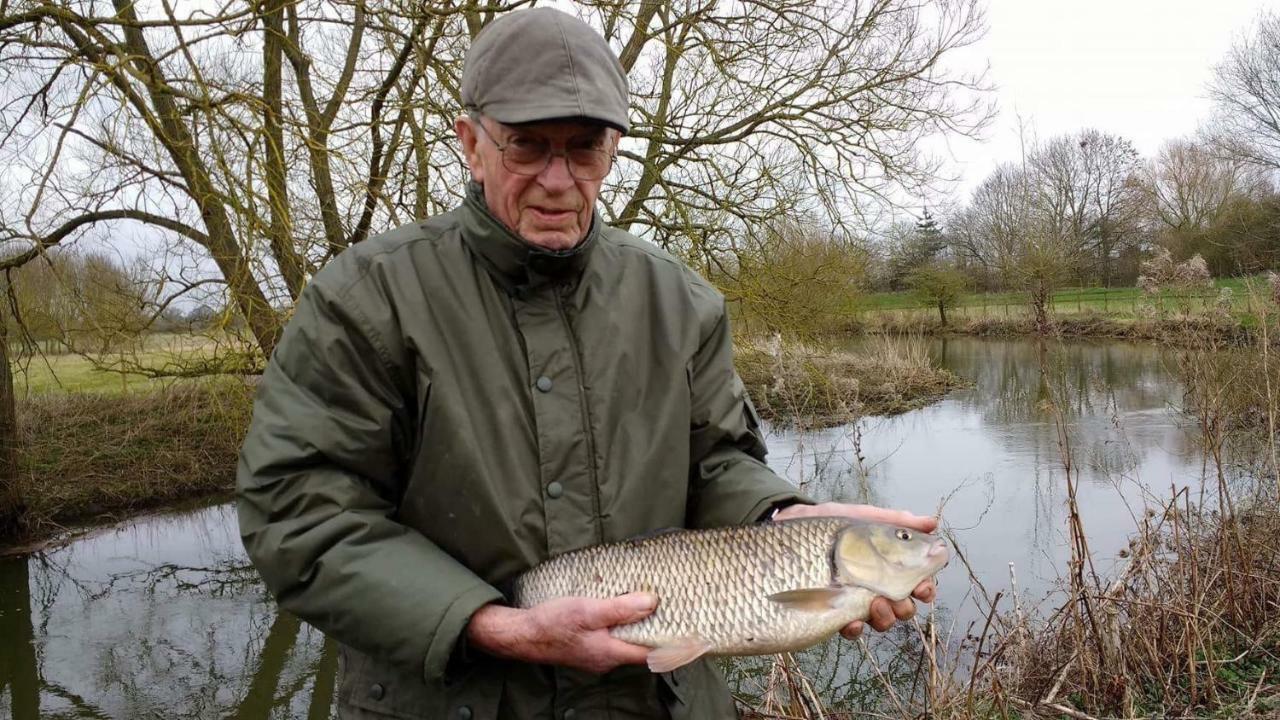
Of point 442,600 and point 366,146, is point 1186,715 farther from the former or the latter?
point 366,146

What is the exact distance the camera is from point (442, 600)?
155cm

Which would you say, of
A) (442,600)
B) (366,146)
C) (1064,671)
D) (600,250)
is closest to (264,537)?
(442,600)

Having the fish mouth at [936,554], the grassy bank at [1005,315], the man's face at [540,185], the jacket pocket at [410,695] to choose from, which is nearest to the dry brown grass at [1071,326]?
the grassy bank at [1005,315]

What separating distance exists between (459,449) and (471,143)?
2.20 feet

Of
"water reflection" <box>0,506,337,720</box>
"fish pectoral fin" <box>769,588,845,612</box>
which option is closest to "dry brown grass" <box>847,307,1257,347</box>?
"fish pectoral fin" <box>769,588,845,612</box>

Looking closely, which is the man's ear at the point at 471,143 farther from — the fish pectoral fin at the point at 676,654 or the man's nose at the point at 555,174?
the fish pectoral fin at the point at 676,654

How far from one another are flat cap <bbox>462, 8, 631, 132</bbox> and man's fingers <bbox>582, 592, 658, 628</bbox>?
930mm

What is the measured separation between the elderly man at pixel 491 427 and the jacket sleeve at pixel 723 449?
7 centimetres

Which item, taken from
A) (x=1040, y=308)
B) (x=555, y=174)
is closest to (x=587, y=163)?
(x=555, y=174)

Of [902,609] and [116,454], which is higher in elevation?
[902,609]

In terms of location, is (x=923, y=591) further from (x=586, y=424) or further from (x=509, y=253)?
(x=509, y=253)

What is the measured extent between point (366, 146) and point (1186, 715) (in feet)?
23.4

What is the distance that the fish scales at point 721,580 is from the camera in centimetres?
177

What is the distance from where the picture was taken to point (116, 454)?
11109 mm
